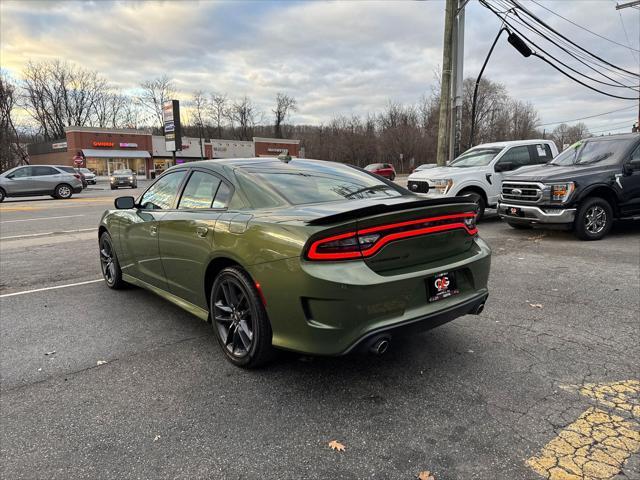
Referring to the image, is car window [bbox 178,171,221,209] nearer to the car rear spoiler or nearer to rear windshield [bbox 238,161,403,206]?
rear windshield [bbox 238,161,403,206]

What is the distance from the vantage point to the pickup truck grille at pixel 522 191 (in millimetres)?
8008

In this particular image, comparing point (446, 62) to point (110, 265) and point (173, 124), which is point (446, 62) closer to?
Answer: point (110, 265)

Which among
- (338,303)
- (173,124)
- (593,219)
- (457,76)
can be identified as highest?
(173,124)

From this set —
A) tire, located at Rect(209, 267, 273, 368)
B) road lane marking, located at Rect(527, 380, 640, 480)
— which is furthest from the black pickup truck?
tire, located at Rect(209, 267, 273, 368)

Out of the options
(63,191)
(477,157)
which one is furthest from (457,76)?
(63,191)

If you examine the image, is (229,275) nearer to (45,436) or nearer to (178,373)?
(178,373)

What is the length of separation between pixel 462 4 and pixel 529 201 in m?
8.39

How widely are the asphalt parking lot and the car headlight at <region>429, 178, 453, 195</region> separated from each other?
517 cm

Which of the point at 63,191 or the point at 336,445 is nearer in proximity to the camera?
the point at 336,445

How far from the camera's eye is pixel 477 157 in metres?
10.8

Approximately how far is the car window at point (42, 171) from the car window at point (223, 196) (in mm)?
22141

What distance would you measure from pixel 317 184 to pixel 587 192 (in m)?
6.32

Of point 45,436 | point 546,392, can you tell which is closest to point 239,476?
point 45,436

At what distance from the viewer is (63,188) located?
72.9 feet
